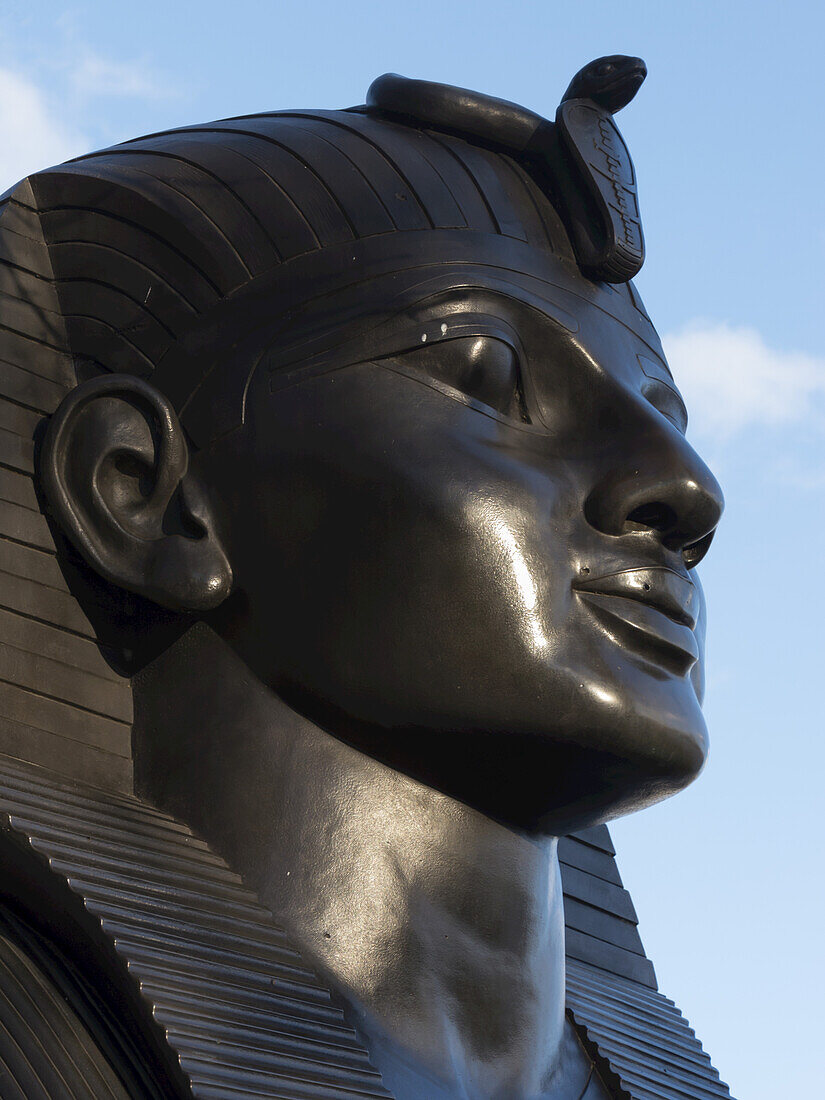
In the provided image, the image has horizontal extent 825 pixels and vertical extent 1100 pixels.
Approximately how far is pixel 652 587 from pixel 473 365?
73 centimetres

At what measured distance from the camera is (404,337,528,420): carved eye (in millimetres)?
4398

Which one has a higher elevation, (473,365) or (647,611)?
(473,365)

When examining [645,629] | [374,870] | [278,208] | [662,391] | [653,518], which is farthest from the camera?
[662,391]

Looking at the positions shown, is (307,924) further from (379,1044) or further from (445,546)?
(445,546)

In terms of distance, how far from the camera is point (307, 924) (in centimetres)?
407

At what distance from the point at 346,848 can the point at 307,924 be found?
0.68 ft

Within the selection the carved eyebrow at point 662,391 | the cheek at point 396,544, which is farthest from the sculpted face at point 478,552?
the carved eyebrow at point 662,391

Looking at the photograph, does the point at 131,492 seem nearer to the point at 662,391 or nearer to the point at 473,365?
the point at 473,365

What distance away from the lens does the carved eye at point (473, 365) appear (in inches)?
173

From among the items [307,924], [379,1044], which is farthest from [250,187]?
[379,1044]

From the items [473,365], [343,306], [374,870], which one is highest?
[343,306]

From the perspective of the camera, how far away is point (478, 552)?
13.6ft

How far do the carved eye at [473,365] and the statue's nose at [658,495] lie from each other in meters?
0.36

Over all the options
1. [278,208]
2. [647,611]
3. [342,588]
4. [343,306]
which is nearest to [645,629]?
[647,611]
